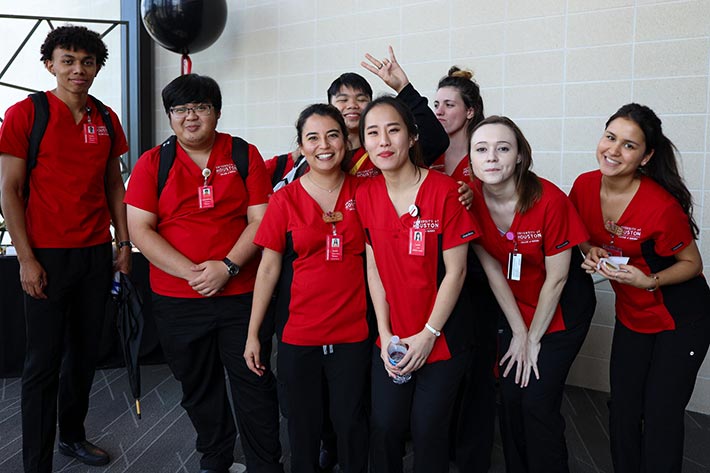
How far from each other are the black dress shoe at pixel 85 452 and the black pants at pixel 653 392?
2.09 meters

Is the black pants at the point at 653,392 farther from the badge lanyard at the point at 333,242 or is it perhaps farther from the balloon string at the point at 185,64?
the balloon string at the point at 185,64

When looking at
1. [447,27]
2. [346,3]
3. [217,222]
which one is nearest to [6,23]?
[346,3]

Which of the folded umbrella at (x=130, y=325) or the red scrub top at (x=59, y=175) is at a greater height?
the red scrub top at (x=59, y=175)

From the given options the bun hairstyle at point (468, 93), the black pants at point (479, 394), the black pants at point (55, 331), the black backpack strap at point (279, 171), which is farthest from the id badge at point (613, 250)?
the black pants at point (55, 331)

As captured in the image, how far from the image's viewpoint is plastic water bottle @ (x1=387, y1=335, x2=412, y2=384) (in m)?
1.88

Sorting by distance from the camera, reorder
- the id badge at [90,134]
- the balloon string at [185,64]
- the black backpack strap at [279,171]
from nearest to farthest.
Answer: the id badge at [90,134], the black backpack strap at [279,171], the balloon string at [185,64]

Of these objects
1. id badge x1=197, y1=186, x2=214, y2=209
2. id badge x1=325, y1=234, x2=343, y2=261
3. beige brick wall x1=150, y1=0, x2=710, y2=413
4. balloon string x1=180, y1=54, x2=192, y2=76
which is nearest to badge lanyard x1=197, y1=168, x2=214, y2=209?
id badge x1=197, y1=186, x2=214, y2=209

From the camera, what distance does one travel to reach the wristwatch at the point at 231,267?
2225mm

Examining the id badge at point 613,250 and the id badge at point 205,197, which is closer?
the id badge at point 613,250

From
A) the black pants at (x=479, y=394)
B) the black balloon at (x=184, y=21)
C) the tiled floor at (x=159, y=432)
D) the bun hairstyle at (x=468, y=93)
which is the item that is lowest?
the tiled floor at (x=159, y=432)

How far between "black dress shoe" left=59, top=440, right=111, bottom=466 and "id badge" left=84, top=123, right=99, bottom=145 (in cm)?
132

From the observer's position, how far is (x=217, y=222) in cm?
226

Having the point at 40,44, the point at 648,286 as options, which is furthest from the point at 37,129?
the point at 40,44

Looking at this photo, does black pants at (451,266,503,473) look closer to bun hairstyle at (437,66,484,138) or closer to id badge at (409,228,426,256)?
id badge at (409,228,426,256)
